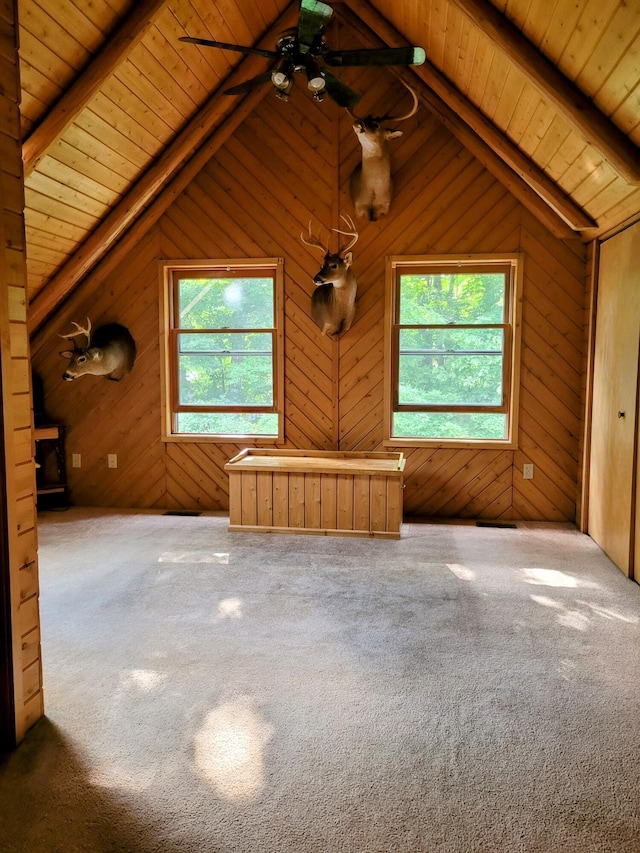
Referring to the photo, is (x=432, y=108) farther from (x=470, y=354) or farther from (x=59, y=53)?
(x=59, y=53)

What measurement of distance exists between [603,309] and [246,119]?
339cm

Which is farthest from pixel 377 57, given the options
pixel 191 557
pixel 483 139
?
pixel 191 557

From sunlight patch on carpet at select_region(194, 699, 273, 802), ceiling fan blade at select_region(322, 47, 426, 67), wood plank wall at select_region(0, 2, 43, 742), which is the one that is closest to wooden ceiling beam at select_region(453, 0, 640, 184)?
ceiling fan blade at select_region(322, 47, 426, 67)

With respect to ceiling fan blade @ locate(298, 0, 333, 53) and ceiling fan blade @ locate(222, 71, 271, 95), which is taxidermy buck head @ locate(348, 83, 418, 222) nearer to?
ceiling fan blade @ locate(222, 71, 271, 95)

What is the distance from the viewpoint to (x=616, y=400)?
3826 mm

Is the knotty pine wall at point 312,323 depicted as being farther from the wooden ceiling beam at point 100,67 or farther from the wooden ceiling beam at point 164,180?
the wooden ceiling beam at point 100,67

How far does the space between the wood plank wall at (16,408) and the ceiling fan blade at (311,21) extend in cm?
113

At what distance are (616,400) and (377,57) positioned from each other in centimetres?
266

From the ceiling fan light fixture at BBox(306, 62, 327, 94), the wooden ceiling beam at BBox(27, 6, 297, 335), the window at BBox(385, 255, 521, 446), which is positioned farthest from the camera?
the window at BBox(385, 255, 521, 446)

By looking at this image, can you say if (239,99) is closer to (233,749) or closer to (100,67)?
(100,67)

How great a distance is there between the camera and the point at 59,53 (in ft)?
10.0

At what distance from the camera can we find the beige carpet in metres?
1.57

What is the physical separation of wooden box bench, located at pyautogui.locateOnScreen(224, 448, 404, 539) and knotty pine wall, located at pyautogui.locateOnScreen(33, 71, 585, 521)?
2.43ft

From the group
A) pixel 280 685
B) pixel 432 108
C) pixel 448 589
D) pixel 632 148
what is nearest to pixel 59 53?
pixel 432 108
